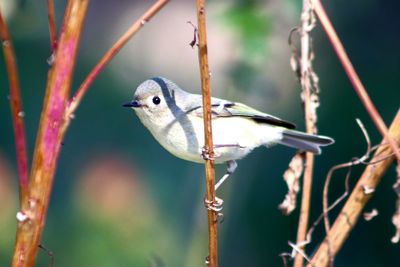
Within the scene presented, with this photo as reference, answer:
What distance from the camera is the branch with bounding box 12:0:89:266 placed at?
2.60 feet

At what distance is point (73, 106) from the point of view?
32.2 inches

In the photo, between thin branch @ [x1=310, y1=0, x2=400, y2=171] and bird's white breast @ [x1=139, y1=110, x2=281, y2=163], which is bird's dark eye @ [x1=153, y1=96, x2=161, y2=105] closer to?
bird's white breast @ [x1=139, y1=110, x2=281, y2=163]

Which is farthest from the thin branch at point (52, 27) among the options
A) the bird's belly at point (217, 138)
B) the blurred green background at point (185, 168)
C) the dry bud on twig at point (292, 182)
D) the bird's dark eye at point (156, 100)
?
the blurred green background at point (185, 168)

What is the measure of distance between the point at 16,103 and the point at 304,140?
1.39m

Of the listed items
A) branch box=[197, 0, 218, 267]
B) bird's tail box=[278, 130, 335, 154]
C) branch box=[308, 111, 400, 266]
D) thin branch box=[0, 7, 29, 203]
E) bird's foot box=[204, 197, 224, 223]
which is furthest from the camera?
bird's tail box=[278, 130, 335, 154]

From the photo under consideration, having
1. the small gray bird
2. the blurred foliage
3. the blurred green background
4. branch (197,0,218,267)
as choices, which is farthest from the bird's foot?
the blurred green background

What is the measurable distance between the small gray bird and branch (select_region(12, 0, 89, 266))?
1107mm

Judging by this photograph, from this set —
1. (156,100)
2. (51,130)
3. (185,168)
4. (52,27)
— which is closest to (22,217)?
(51,130)

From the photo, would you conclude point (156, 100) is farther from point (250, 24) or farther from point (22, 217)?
point (22, 217)

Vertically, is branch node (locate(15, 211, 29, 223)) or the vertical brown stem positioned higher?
the vertical brown stem

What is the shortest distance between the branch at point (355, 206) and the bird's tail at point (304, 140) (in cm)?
59

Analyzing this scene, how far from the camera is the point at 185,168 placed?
133 inches

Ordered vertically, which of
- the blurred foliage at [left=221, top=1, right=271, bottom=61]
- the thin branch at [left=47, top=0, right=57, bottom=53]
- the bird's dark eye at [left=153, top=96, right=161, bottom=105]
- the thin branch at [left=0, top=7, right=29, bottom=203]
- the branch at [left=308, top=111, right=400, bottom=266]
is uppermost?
the blurred foliage at [left=221, top=1, right=271, bottom=61]

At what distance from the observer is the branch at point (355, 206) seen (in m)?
1.14
